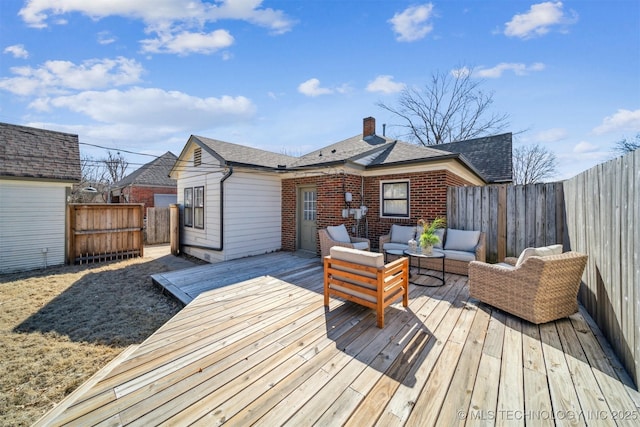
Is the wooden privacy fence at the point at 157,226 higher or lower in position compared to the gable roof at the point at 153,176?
lower

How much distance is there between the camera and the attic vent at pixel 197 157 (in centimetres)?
866

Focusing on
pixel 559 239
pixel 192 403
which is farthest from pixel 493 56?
pixel 192 403

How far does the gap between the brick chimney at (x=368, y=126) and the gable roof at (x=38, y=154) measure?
34.3 feet

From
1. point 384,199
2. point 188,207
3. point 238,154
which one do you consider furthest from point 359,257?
point 188,207

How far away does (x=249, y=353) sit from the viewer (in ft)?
8.91

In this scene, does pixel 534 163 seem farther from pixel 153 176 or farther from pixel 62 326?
pixel 153 176

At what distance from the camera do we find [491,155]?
40.8ft

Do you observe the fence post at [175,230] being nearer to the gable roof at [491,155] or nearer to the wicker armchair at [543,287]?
the wicker armchair at [543,287]

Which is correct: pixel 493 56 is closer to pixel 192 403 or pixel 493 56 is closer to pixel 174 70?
pixel 174 70

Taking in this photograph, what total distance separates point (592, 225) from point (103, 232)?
12.3 metres

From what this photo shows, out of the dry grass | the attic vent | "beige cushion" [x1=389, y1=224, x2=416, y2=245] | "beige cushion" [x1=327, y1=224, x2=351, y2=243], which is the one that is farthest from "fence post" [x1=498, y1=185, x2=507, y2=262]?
the attic vent

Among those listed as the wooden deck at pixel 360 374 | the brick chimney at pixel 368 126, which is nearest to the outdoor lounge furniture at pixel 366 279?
the wooden deck at pixel 360 374

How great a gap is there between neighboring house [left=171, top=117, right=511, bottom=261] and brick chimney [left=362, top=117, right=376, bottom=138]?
4.23 ft

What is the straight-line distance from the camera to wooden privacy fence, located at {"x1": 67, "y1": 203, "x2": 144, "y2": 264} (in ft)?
26.7
